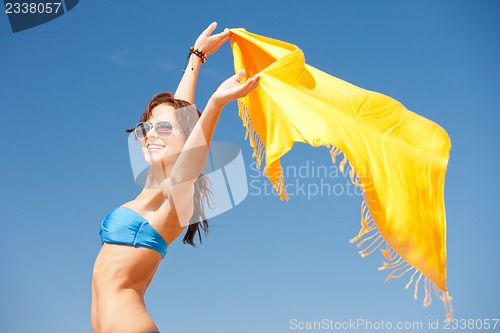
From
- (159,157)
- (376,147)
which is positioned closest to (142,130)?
(159,157)

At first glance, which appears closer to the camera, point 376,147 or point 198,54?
point 376,147

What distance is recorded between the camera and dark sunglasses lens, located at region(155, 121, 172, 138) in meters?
3.19

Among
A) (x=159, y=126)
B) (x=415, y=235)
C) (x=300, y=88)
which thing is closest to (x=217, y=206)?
(x=159, y=126)

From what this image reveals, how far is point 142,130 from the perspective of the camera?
10.8ft

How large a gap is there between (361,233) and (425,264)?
376 mm

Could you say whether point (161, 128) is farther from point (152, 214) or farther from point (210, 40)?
point (210, 40)

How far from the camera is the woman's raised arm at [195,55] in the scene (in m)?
3.68

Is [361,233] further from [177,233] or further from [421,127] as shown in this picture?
[177,233]

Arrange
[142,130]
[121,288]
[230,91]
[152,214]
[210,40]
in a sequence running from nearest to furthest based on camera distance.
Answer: [230,91] < [121,288] < [152,214] < [142,130] < [210,40]

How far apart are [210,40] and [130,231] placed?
1.41 metres

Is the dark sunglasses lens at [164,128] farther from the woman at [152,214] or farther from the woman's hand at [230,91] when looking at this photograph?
the woman's hand at [230,91]

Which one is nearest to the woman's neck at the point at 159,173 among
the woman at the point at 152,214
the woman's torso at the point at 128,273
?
the woman at the point at 152,214

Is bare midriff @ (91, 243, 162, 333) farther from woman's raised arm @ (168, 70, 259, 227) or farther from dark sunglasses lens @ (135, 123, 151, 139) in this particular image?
dark sunglasses lens @ (135, 123, 151, 139)

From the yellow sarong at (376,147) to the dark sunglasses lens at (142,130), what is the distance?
0.66 m
